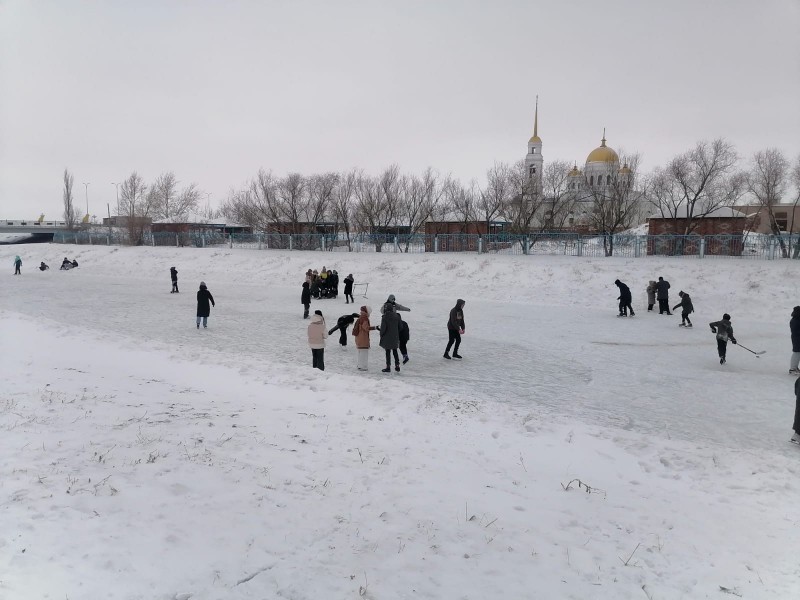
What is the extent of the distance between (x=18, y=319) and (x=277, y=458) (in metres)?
14.7

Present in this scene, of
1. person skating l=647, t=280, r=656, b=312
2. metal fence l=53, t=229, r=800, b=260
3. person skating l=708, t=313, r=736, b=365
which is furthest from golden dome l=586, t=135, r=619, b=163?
person skating l=708, t=313, r=736, b=365

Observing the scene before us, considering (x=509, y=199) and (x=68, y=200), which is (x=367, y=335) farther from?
(x=68, y=200)

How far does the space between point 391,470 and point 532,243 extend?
97.6 feet

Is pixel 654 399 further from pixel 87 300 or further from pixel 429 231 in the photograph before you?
pixel 429 231

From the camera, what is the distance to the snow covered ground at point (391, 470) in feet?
14.0

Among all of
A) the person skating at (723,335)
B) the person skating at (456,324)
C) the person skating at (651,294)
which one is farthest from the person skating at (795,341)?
the person skating at (651,294)

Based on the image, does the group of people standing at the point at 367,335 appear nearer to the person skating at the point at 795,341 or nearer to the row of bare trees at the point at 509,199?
the person skating at the point at 795,341

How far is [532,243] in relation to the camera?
3403cm

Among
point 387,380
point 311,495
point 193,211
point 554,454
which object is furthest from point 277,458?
point 193,211

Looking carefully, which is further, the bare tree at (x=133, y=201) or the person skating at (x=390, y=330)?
the bare tree at (x=133, y=201)

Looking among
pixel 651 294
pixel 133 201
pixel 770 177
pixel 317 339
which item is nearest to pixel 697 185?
pixel 770 177

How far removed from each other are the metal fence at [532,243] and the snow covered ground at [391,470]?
16476mm

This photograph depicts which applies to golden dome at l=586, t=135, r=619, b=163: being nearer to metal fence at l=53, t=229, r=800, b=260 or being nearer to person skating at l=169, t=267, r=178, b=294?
metal fence at l=53, t=229, r=800, b=260

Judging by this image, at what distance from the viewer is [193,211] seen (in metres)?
73.9
